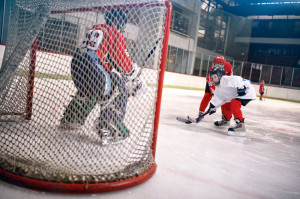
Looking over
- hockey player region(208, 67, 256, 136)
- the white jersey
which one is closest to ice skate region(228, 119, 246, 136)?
hockey player region(208, 67, 256, 136)

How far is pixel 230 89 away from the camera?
258 cm

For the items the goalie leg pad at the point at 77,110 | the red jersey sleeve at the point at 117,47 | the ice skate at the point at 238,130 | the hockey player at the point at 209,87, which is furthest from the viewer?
the hockey player at the point at 209,87

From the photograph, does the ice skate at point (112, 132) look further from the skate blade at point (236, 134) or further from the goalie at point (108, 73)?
the skate blade at point (236, 134)

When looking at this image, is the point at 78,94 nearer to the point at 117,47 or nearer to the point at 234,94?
the point at 117,47

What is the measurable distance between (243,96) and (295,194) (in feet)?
4.39

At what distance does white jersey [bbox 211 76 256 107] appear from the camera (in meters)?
2.40

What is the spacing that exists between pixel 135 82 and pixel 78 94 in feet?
1.46

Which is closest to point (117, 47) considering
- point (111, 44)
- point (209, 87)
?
point (111, 44)

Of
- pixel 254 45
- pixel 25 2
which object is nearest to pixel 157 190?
pixel 25 2

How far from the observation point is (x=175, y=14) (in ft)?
41.0

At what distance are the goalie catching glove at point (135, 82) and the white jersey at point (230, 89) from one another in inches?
42.5

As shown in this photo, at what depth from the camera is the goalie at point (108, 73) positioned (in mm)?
1580

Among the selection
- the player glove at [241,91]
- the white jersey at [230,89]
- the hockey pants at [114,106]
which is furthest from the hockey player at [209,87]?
the hockey pants at [114,106]

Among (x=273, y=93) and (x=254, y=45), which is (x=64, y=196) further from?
(x=254, y=45)
